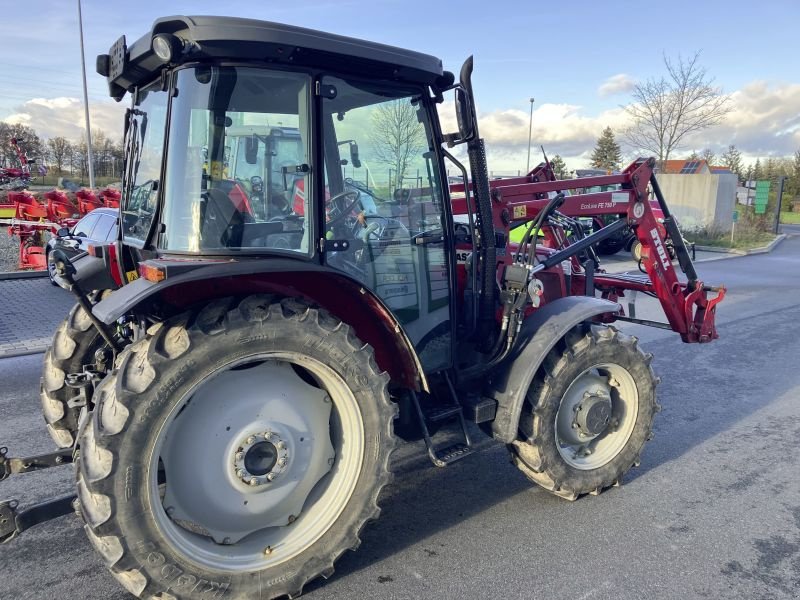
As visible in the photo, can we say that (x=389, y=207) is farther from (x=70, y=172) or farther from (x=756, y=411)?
(x=70, y=172)

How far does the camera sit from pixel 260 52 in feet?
Answer: 8.78

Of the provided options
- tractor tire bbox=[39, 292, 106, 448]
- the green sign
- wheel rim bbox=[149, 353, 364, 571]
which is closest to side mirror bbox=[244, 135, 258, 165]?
wheel rim bbox=[149, 353, 364, 571]

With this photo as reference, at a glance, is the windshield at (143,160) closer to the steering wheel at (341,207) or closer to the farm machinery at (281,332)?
the farm machinery at (281,332)

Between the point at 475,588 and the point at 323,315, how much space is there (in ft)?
4.95

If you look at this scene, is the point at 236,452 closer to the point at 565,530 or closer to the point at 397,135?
the point at 397,135

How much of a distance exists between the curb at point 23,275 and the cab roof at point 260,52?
34.3 feet

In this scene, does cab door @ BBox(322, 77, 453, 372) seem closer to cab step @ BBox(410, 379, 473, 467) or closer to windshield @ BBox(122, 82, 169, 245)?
cab step @ BBox(410, 379, 473, 467)

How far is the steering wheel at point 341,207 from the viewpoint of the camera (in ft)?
10.2

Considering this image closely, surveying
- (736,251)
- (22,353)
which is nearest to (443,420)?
(22,353)

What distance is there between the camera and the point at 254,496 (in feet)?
9.51

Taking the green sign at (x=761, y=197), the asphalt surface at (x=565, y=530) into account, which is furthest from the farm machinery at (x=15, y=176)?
the green sign at (x=761, y=197)

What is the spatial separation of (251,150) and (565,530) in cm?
265

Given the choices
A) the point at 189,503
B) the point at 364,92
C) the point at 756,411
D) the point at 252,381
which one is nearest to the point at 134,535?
the point at 189,503

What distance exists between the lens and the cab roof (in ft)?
8.44
